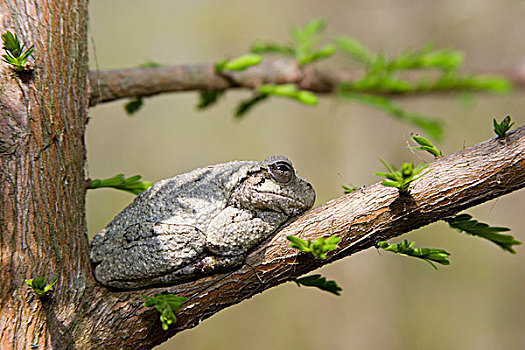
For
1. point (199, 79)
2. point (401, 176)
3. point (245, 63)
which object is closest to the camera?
point (401, 176)

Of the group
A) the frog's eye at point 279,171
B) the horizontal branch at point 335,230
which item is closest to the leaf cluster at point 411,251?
the horizontal branch at point 335,230

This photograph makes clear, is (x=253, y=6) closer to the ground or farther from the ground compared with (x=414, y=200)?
farther from the ground

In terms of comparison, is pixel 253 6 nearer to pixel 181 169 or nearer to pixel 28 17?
pixel 181 169

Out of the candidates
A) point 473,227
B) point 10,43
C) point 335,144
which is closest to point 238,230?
point 473,227

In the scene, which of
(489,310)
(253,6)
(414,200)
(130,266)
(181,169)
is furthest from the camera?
(253,6)

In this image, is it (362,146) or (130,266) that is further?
(362,146)

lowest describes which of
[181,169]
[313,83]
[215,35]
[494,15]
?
[313,83]

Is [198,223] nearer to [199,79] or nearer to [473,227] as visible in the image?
[473,227]

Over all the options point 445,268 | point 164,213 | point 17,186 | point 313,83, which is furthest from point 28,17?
point 445,268
